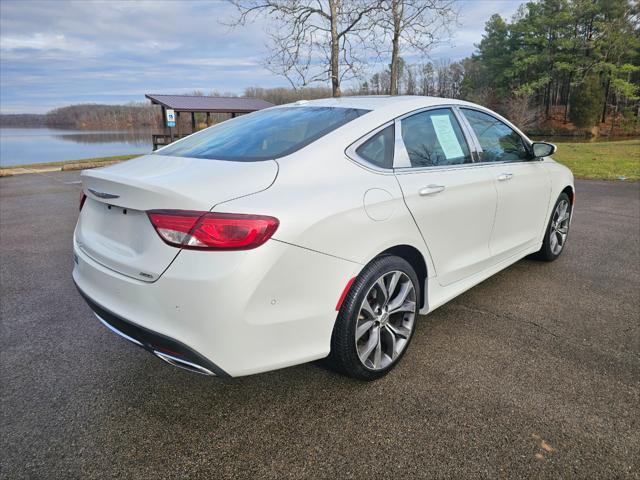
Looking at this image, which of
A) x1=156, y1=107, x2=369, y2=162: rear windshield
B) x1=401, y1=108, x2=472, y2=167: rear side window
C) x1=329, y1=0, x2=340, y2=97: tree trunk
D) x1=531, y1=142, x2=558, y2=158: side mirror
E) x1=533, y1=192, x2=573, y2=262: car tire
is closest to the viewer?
x1=156, y1=107, x2=369, y2=162: rear windshield

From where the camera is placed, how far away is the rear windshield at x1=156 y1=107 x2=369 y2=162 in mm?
2396

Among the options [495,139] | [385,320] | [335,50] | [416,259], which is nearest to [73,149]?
[335,50]

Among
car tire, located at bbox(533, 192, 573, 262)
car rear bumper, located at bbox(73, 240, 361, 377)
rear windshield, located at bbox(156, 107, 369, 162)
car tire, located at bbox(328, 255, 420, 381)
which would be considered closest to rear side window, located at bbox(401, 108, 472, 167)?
rear windshield, located at bbox(156, 107, 369, 162)

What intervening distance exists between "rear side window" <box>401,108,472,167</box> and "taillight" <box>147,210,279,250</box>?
1.23 m

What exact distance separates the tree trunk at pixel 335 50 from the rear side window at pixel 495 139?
11.6 m

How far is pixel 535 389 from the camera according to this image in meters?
2.47

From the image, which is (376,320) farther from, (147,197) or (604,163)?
(604,163)

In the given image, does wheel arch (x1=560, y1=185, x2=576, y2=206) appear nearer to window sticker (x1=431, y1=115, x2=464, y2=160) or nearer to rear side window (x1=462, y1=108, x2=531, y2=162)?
rear side window (x1=462, y1=108, x2=531, y2=162)

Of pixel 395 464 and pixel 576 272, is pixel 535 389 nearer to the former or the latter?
pixel 395 464

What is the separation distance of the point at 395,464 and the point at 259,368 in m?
0.74

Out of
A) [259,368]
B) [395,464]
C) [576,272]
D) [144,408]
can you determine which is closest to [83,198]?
[144,408]

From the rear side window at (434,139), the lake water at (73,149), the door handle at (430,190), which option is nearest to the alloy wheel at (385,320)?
the door handle at (430,190)

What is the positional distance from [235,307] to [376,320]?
94cm

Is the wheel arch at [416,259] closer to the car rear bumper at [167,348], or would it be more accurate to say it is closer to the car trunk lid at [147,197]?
the car trunk lid at [147,197]
